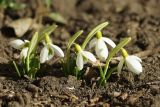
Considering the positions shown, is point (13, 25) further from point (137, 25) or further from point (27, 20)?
point (137, 25)

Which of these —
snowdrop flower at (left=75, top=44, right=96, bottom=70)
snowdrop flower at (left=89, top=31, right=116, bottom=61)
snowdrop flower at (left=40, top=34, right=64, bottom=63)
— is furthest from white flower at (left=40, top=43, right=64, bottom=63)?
snowdrop flower at (left=89, top=31, right=116, bottom=61)

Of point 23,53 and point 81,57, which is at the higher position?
point 23,53

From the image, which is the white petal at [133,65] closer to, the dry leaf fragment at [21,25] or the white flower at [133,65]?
the white flower at [133,65]

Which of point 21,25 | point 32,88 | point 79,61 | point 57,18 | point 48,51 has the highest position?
point 57,18

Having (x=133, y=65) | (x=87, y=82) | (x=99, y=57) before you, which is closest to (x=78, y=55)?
(x=99, y=57)

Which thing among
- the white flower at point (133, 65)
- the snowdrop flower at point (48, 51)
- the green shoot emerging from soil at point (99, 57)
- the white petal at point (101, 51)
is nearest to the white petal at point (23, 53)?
the snowdrop flower at point (48, 51)

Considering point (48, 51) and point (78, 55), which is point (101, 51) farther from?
point (48, 51)
